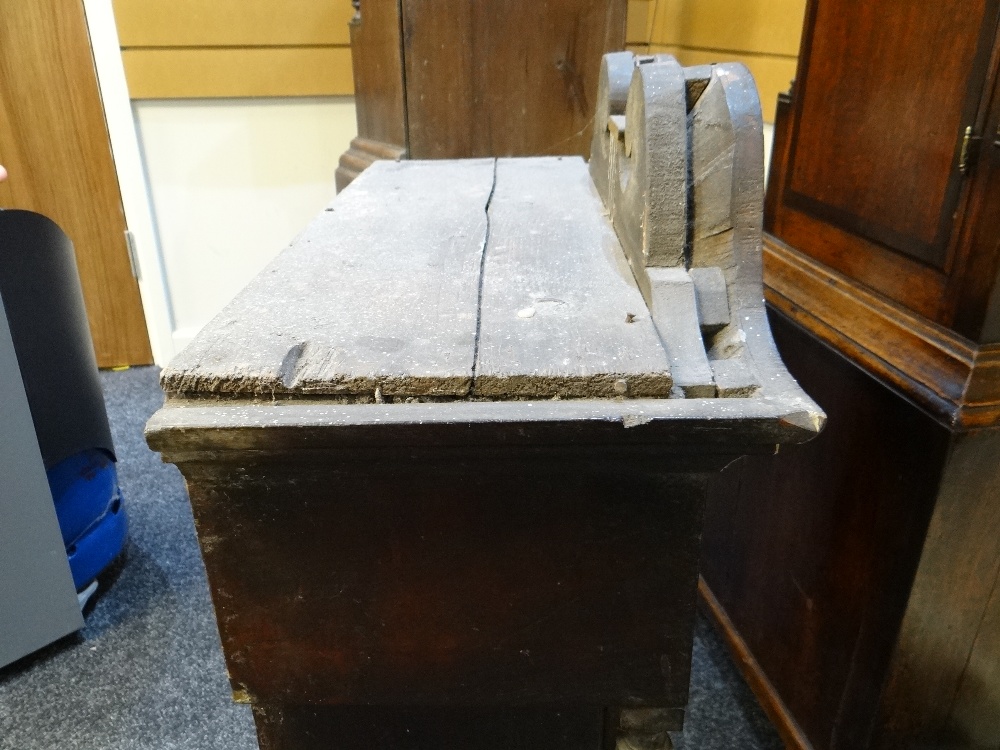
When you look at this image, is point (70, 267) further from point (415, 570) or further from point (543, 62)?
point (415, 570)

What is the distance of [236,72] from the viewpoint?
6.83 ft

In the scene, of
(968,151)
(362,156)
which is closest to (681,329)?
(968,151)

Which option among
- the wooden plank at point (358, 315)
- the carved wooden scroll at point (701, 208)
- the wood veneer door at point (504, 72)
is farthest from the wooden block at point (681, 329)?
the wood veneer door at point (504, 72)

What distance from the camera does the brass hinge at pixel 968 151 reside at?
0.74 m

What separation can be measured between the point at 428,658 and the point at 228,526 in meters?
0.21

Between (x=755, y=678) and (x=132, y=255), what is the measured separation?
199 cm

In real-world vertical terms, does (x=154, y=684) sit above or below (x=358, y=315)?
below

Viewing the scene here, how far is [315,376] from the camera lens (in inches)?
22.0

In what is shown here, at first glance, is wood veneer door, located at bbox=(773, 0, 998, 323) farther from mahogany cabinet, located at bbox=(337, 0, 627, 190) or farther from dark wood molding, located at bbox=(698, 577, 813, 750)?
mahogany cabinet, located at bbox=(337, 0, 627, 190)

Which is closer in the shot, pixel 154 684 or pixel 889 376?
pixel 889 376

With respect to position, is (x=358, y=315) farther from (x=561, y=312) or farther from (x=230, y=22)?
(x=230, y=22)

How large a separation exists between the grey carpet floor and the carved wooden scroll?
2.75 feet

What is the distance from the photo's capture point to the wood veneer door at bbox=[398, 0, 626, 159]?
1.53 m

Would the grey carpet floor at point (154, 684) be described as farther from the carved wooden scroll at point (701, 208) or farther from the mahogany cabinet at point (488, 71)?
the mahogany cabinet at point (488, 71)
